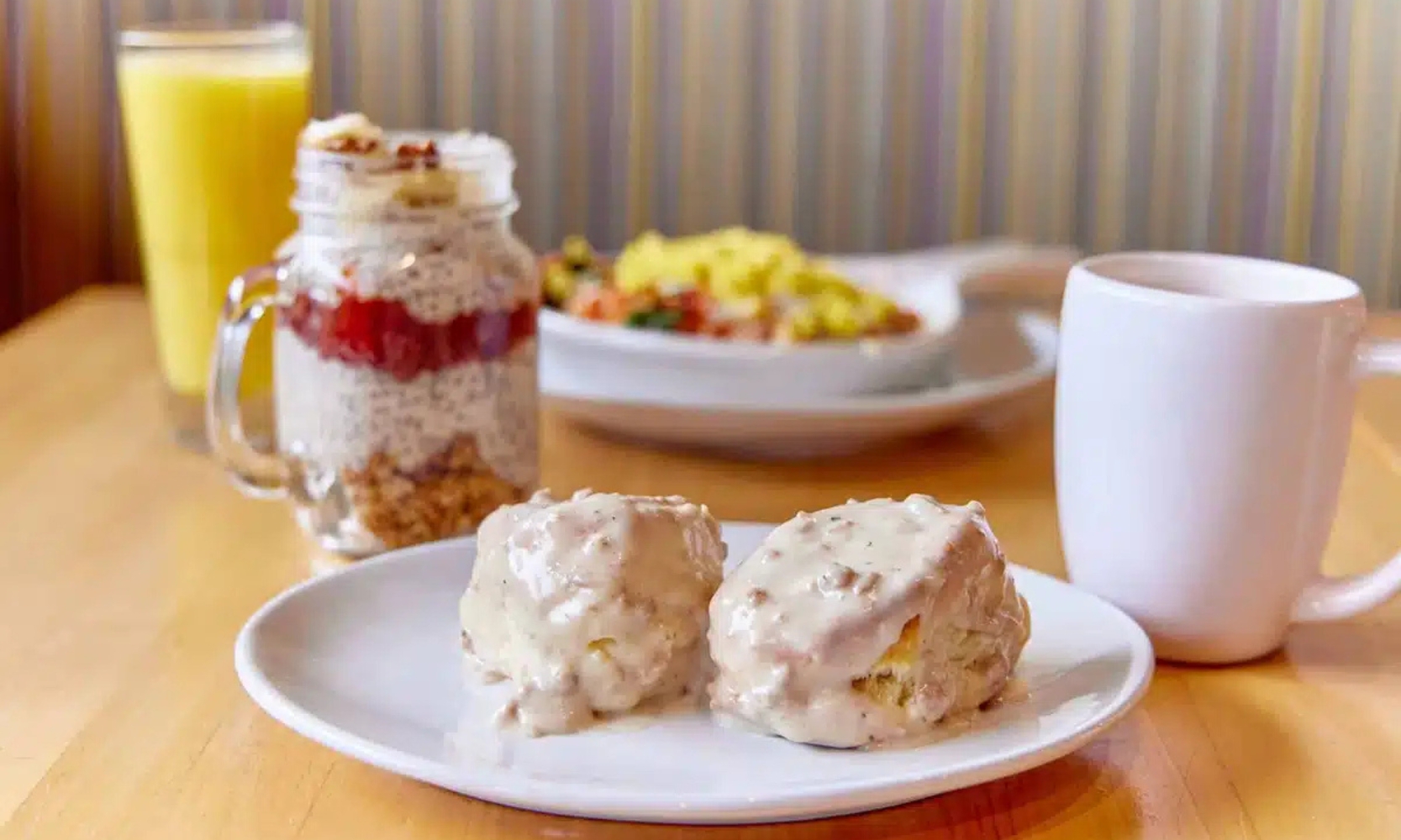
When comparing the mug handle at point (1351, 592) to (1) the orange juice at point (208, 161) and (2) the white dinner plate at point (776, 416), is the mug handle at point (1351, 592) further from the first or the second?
(1) the orange juice at point (208, 161)

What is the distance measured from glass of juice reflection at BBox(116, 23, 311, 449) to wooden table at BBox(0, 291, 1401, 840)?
81 millimetres

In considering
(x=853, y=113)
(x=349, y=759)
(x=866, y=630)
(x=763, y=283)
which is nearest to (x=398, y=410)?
(x=349, y=759)

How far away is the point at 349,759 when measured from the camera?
72 centimetres

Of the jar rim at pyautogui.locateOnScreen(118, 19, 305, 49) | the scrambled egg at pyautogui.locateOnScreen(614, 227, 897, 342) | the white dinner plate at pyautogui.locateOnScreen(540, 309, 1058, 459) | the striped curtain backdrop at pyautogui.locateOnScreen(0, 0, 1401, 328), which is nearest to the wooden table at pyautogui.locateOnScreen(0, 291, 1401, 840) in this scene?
the white dinner plate at pyautogui.locateOnScreen(540, 309, 1058, 459)

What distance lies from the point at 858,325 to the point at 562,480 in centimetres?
31

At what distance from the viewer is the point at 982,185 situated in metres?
2.61

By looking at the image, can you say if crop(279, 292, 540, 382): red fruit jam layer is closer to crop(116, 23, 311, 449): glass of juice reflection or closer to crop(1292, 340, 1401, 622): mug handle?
crop(116, 23, 311, 449): glass of juice reflection

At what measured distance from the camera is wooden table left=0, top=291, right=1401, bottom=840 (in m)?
0.67

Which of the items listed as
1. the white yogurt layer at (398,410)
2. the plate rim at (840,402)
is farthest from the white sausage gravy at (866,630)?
the plate rim at (840,402)

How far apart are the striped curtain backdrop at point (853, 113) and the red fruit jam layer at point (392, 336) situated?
1.62m

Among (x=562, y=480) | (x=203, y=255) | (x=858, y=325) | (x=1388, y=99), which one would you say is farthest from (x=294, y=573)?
(x=1388, y=99)

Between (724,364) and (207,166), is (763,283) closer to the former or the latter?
(724,364)

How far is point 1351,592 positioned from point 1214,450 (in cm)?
12

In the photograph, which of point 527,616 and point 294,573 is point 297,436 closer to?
point 294,573
